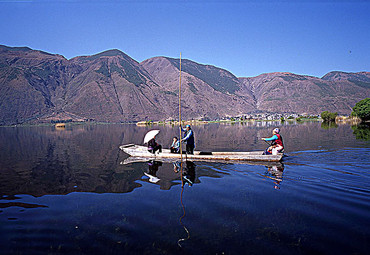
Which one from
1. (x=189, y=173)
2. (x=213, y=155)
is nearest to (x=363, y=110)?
(x=213, y=155)

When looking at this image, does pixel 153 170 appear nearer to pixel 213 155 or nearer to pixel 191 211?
pixel 213 155

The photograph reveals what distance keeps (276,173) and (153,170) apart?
823 centimetres

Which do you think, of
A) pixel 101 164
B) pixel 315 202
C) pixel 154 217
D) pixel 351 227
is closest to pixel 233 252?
pixel 154 217

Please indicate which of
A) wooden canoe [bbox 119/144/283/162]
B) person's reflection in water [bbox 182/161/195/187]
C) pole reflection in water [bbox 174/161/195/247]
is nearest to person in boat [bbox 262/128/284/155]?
wooden canoe [bbox 119/144/283/162]

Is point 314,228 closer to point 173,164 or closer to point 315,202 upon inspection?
point 315,202

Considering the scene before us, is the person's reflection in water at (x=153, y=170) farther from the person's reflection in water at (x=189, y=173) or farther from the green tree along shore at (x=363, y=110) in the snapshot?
the green tree along shore at (x=363, y=110)

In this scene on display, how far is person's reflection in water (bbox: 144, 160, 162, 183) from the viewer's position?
609 inches

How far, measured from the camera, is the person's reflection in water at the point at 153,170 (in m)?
15.5

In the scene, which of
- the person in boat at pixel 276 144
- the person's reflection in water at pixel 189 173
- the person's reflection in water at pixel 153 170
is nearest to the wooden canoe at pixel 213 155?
the person in boat at pixel 276 144

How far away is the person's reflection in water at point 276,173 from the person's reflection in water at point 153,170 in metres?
6.68

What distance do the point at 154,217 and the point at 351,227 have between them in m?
6.56

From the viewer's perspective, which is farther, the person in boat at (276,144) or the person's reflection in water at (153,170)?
the person in boat at (276,144)

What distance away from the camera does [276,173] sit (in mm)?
15961

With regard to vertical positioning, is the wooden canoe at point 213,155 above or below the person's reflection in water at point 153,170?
above
